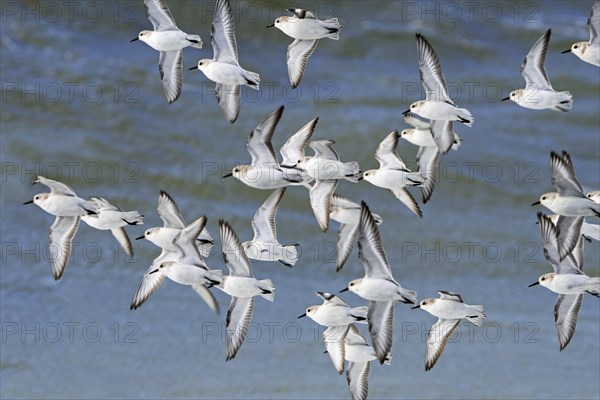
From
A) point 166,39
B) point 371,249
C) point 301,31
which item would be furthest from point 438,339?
point 166,39

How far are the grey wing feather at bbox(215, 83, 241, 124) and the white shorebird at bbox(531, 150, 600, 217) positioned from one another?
2421 mm

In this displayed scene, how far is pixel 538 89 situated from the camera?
8.65 m

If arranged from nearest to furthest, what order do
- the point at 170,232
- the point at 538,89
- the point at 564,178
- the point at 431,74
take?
the point at 564,178 < the point at 431,74 < the point at 538,89 < the point at 170,232

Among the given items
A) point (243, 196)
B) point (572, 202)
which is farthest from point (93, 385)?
point (572, 202)

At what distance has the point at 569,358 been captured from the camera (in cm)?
1248

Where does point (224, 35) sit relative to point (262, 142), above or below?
above

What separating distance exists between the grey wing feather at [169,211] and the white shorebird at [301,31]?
1.18 meters

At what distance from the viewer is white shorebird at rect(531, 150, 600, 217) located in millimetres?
7746

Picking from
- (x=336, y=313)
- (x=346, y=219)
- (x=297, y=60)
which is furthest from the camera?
(x=346, y=219)

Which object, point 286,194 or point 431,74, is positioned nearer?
point 431,74

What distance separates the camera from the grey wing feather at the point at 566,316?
8359mm

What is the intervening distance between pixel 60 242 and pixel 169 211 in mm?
834

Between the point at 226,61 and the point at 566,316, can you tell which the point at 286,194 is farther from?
the point at 566,316

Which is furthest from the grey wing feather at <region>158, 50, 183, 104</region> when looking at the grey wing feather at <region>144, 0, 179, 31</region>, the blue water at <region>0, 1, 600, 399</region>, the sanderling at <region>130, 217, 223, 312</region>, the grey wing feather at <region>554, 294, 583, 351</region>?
the blue water at <region>0, 1, 600, 399</region>
